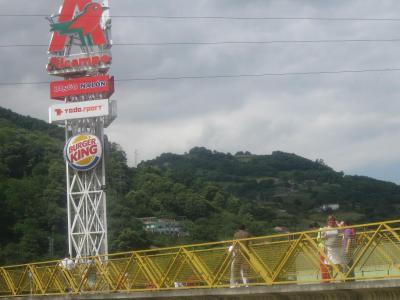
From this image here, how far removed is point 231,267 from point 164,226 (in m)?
87.3

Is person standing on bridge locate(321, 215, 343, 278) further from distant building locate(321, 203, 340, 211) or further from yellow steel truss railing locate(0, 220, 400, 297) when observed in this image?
distant building locate(321, 203, 340, 211)

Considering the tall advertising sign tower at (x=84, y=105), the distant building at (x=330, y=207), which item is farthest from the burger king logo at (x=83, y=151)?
the distant building at (x=330, y=207)

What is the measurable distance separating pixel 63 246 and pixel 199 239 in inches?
594

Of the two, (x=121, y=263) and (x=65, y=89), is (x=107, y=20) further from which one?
(x=121, y=263)

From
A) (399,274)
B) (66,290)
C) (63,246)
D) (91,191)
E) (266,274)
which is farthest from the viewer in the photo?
(63,246)

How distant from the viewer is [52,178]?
100625 mm

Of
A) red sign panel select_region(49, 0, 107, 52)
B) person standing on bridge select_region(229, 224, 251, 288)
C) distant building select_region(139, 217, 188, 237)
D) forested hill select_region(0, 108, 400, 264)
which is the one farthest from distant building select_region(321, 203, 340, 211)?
person standing on bridge select_region(229, 224, 251, 288)

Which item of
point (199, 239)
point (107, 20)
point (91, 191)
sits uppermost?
point (107, 20)

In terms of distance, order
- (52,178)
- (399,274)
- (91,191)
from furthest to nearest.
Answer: (52,178) → (91,191) → (399,274)

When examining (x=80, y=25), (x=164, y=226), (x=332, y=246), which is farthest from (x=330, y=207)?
(x=332, y=246)

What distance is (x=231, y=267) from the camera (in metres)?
18.0

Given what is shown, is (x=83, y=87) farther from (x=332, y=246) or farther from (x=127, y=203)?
(x=127, y=203)

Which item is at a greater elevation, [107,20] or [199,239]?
[107,20]

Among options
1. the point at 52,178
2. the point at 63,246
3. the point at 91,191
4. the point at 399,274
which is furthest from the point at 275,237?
the point at 52,178
